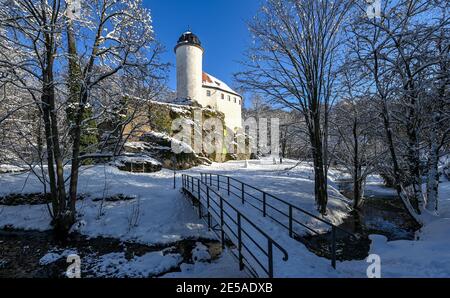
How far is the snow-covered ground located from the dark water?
0.91 metres

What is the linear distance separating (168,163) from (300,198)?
49.2ft

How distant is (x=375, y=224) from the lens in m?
11.8

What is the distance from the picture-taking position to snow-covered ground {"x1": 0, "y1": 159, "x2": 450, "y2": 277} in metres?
5.06

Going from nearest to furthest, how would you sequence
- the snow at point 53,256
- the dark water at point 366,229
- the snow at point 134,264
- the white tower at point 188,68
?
the snow at point 134,264 → the snow at point 53,256 → the dark water at point 366,229 → the white tower at point 188,68

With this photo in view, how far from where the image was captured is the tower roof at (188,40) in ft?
148

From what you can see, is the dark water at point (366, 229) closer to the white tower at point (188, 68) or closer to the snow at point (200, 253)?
the snow at point (200, 253)

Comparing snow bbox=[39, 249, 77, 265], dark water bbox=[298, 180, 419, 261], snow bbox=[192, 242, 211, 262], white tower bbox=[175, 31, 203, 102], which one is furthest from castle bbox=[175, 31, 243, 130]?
snow bbox=[39, 249, 77, 265]

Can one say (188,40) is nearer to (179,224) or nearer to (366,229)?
(179,224)

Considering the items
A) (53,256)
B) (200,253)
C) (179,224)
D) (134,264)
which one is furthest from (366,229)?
(53,256)

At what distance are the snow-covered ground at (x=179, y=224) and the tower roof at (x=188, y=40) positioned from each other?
33.0m

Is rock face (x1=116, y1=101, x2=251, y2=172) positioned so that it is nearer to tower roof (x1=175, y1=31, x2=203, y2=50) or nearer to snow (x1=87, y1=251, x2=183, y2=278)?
snow (x1=87, y1=251, x2=183, y2=278)

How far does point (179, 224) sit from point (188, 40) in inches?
1661

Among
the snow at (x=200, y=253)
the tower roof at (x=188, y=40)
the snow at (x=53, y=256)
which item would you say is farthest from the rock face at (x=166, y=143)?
the tower roof at (x=188, y=40)
